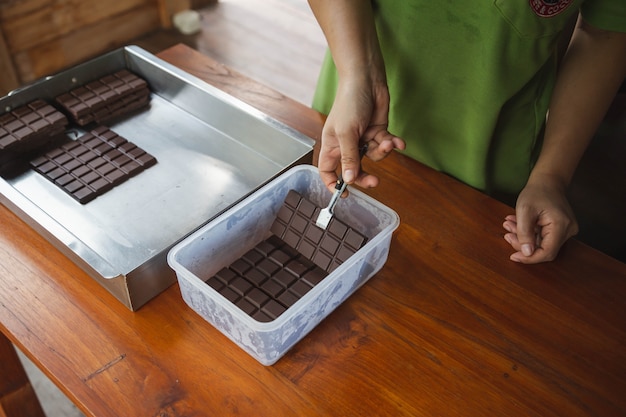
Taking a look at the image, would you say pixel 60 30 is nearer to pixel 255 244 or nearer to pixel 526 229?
pixel 255 244

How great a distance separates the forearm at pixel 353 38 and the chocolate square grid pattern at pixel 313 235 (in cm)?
25

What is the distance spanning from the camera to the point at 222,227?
0.87 metres

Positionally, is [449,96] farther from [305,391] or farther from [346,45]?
[305,391]

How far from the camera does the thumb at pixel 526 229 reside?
930mm

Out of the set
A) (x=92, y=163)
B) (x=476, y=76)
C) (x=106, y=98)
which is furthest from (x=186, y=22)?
(x=476, y=76)

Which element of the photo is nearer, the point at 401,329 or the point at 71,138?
the point at 401,329

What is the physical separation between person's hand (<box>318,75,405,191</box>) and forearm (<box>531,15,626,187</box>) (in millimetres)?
306

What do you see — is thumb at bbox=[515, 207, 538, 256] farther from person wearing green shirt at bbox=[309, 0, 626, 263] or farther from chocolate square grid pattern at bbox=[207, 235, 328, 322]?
chocolate square grid pattern at bbox=[207, 235, 328, 322]

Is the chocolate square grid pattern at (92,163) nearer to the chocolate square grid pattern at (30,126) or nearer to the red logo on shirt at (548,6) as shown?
the chocolate square grid pattern at (30,126)

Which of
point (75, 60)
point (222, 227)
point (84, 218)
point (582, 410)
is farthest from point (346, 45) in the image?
point (75, 60)

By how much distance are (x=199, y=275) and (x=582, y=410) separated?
56 centimetres

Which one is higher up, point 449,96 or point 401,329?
point 449,96

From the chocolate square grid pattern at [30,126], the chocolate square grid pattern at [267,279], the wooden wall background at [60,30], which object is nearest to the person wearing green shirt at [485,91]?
the chocolate square grid pattern at [267,279]

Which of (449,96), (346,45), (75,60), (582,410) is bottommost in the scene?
(75,60)
